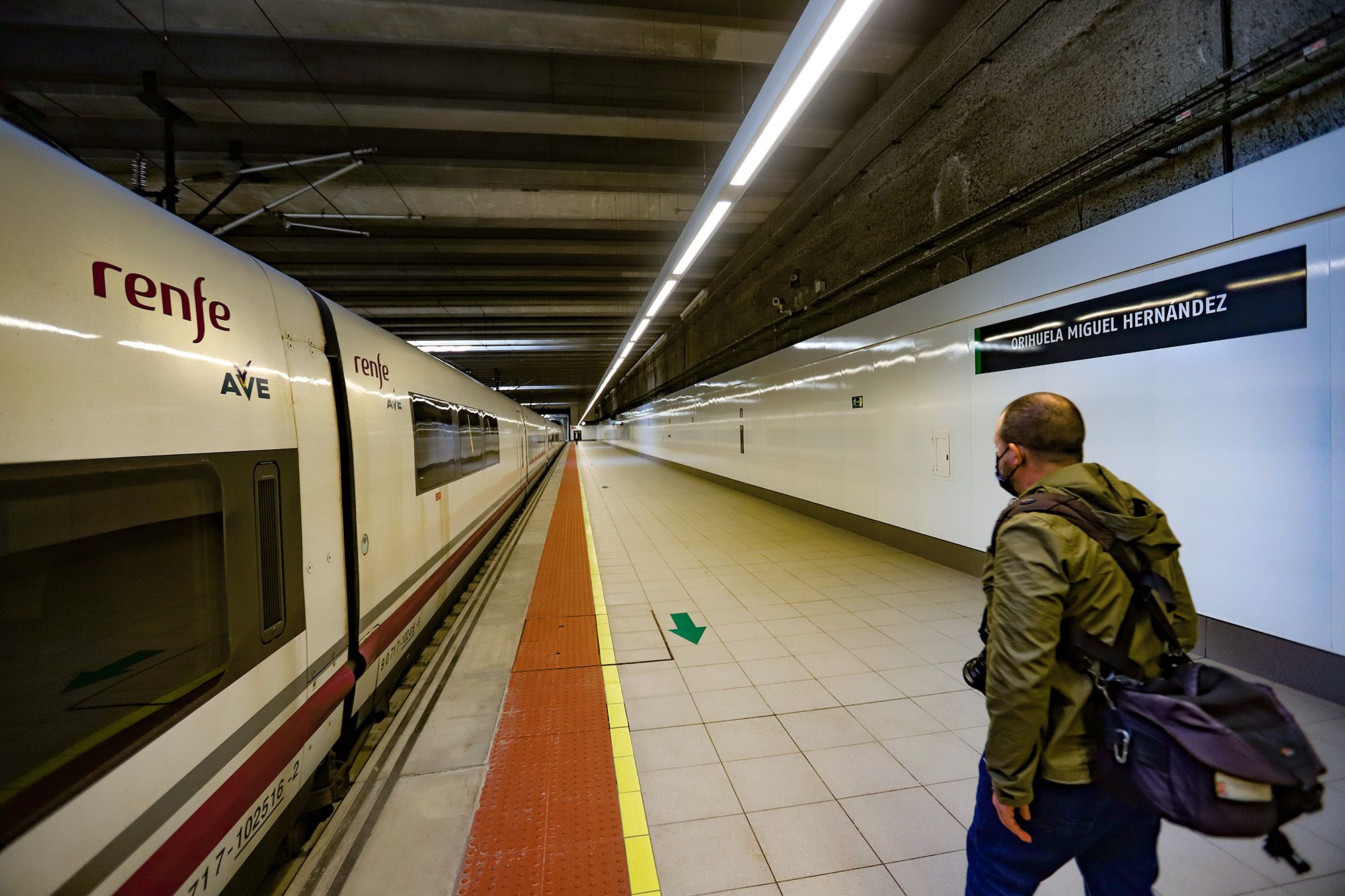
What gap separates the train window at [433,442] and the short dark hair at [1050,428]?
3.75 m

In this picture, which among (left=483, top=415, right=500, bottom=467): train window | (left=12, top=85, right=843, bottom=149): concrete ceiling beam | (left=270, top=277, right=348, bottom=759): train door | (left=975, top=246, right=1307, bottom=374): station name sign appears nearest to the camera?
(left=270, top=277, right=348, bottom=759): train door

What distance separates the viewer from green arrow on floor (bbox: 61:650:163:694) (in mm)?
1245

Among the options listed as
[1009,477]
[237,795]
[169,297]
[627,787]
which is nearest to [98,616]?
[237,795]

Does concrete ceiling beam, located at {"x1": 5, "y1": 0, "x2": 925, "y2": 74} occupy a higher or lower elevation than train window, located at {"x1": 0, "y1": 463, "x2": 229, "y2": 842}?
higher

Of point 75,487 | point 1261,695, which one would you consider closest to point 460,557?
point 75,487

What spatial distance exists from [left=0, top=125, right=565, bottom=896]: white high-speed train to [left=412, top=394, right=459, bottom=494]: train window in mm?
1394

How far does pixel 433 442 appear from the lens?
14.9 feet

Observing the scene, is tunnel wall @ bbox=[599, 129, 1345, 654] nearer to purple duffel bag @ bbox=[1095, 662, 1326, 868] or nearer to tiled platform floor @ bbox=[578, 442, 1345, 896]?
tiled platform floor @ bbox=[578, 442, 1345, 896]

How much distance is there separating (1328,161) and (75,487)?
5265mm

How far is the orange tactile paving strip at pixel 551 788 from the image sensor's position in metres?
1.99

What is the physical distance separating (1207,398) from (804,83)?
125 inches

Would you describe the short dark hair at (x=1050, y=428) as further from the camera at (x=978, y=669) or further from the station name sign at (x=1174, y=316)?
the station name sign at (x=1174, y=316)

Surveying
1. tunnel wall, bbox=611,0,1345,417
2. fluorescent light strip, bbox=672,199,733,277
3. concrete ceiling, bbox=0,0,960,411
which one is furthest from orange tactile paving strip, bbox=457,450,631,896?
tunnel wall, bbox=611,0,1345,417

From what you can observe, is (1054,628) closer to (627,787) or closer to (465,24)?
(627,787)
